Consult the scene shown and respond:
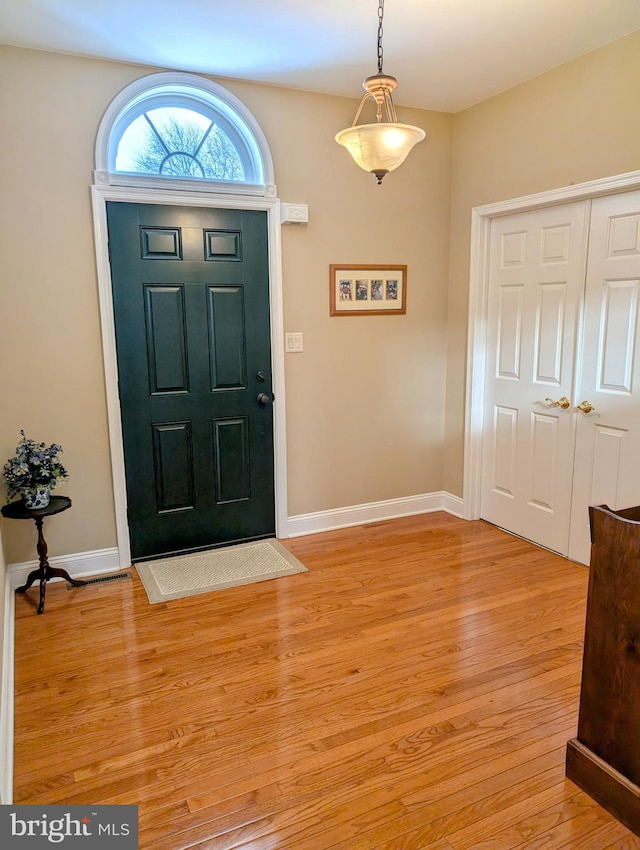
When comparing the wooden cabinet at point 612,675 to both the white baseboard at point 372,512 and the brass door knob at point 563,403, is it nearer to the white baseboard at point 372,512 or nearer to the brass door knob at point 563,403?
the brass door knob at point 563,403

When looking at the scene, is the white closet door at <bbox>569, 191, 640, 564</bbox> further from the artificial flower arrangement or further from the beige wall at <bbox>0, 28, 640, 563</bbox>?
the artificial flower arrangement

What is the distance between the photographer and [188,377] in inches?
133

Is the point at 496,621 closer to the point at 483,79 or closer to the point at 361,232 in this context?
the point at 361,232

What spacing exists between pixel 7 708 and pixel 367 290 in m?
2.98

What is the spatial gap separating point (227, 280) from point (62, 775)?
254cm

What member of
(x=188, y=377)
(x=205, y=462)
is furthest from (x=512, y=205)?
(x=205, y=462)

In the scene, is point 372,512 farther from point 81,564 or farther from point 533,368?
point 81,564

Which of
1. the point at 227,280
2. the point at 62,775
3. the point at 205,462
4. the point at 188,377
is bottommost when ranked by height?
the point at 62,775

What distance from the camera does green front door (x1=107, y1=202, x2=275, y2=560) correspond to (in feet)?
10.5

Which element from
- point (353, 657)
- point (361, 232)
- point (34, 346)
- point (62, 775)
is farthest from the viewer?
point (361, 232)

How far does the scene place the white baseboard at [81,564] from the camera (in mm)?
3098

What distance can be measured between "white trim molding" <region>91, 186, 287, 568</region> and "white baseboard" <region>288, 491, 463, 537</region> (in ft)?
0.55

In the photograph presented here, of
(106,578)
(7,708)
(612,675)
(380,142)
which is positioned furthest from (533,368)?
(7,708)

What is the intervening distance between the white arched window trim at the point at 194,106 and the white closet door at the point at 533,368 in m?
1.56
